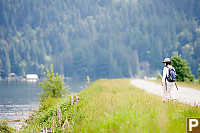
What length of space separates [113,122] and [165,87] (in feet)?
20.7

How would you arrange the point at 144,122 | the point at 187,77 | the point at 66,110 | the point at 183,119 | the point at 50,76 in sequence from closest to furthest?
the point at 144,122 < the point at 183,119 < the point at 66,110 < the point at 50,76 < the point at 187,77

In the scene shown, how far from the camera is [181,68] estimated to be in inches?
1999

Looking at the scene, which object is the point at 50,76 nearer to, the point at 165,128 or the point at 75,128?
the point at 75,128

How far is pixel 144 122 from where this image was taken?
36.1 feet

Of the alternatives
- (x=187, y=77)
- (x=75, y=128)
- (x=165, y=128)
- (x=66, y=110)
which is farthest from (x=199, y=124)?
(x=187, y=77)

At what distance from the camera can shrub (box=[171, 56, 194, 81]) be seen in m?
49.5

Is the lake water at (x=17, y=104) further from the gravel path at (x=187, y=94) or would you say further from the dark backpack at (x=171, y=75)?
the dark backpack at (x=171, y=75)

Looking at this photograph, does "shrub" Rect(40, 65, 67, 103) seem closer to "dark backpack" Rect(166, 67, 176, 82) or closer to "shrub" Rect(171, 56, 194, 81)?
"dark backpack" Rect(166, 67, 176, 82)

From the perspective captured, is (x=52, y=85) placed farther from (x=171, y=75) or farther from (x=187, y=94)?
(x=171, y=75)

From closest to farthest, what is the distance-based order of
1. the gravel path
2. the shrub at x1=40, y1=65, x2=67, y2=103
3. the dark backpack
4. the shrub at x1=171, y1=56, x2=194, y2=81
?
the dark backpack < the gravel path < the shrub at x1=40, y1=65, x2=67, y2=103 < the shrub at x1=171, y1=56, x2=194, y2=81

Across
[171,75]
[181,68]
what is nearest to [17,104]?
[181,68]

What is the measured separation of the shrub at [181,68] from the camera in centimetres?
4947

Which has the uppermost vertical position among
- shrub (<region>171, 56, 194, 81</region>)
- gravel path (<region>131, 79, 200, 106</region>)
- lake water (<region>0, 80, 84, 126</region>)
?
shrub (<region>171, 56, 194, 81</region>)

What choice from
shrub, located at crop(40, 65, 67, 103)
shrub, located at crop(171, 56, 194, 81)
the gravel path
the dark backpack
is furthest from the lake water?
shrub, located at crop(171, 56, 194, 81)
